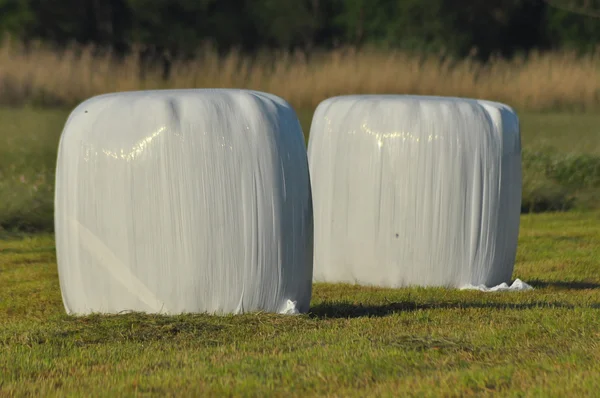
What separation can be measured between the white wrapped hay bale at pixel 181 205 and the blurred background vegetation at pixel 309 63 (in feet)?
22.6

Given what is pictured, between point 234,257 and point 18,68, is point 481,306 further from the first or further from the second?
point 18,68

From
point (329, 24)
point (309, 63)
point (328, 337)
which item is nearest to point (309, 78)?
point (309, 63)

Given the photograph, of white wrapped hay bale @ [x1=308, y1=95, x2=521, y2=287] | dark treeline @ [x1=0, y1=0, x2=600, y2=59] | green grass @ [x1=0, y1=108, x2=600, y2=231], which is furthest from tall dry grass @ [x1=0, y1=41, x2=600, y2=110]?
white wrapped hay bale @ [x1=308, y1=95, x2=521, y2=287]

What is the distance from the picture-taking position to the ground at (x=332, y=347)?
523cm

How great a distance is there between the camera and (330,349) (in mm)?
5949

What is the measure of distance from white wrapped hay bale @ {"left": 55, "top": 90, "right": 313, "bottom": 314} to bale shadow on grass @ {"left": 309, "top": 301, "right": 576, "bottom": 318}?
69 centimetres

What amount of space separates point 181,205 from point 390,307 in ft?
5.74

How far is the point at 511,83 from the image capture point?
22.3 meters

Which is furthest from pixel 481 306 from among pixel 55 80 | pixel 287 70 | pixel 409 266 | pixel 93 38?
pixel 93 38

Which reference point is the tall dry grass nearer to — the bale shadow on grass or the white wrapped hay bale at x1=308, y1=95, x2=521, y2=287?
the white wrapped hay bale at x1=308, y1=95, x2=521, y2=287

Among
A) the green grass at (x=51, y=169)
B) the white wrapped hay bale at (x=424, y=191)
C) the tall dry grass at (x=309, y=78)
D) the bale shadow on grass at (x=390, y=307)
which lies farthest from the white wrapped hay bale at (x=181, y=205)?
the tall dry grass at (x=309, y=78)

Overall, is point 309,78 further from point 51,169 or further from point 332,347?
point 332,347

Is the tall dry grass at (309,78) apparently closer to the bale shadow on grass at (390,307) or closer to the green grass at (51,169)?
the green grass at (51,169)

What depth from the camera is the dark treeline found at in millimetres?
29641
